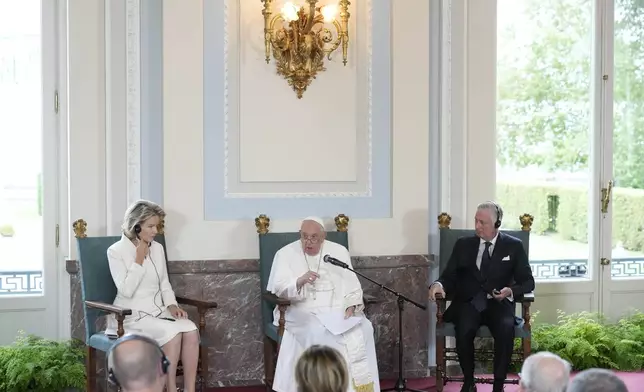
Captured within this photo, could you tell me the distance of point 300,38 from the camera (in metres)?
6.08

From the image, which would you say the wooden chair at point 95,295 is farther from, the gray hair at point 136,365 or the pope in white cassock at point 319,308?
the gray hair at point 136,365

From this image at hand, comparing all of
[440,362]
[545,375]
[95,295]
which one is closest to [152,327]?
[95,295]

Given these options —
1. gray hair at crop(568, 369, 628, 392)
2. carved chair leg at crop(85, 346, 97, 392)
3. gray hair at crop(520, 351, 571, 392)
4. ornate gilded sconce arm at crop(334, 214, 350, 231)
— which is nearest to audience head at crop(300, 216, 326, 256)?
ornate gilded sconce arm at crop(334, 214, 350, 231)

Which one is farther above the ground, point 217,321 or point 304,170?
point 304,170

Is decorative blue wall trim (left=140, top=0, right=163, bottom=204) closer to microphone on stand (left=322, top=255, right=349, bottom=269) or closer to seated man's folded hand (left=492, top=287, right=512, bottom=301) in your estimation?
microphone on stand (left=322, top=255, right=349, bottom=269)

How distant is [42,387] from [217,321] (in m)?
1.15

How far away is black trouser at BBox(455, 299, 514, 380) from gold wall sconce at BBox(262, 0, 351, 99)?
5.86ft

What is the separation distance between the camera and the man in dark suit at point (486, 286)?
19.1 ft

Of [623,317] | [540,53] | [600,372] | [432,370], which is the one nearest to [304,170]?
[432,370]

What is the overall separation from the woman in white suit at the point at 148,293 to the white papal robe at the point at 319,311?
0.57m

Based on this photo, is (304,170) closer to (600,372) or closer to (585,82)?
(585,82)

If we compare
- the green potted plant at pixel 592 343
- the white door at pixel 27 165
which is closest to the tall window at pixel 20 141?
the white door at pixel 27 165

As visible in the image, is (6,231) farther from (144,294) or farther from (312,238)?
(312,238)

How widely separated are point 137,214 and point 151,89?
0.93m
